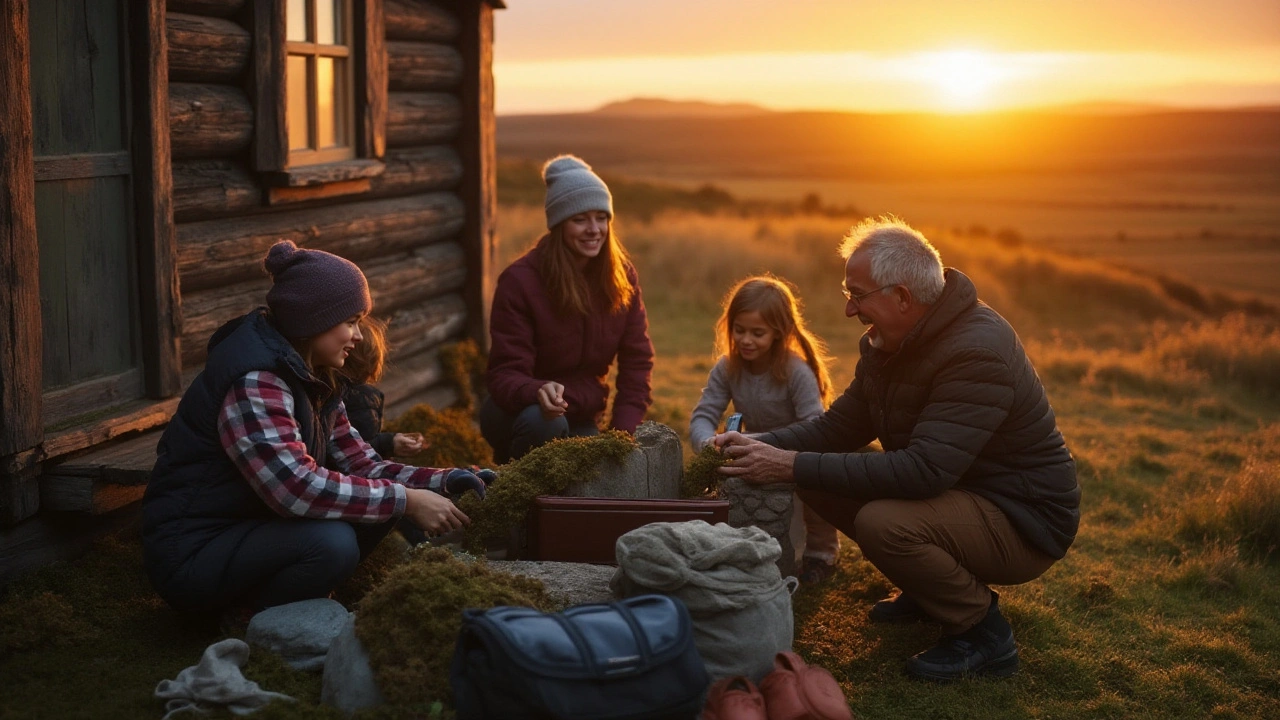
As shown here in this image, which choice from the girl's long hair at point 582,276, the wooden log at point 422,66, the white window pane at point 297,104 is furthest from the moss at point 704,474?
the wooden log at point 422,66

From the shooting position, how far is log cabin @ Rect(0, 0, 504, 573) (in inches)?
181

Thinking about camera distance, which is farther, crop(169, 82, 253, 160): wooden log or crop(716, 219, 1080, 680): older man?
crop(169, 82, 253, 160): wooden log

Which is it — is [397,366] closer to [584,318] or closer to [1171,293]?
[584,318]

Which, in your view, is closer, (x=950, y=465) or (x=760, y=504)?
(x=950, y=465)

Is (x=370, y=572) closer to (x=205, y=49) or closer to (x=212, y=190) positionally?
(x=212, y=190)

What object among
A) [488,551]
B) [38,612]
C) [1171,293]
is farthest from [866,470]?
[1171,293]

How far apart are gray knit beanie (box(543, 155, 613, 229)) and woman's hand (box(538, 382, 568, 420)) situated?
0.90 meters

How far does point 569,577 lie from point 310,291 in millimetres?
1388

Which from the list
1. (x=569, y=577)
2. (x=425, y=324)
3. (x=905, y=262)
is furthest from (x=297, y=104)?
(x=905, y=262)

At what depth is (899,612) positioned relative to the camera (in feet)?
16.4

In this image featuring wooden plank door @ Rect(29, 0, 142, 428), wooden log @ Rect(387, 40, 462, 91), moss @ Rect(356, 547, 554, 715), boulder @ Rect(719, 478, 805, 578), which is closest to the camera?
moss @ Rect(356, 547, 554, 715)

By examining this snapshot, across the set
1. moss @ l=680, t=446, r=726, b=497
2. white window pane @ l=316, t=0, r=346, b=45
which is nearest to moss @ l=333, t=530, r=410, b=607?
moss @ l=680, t=446, r=726, b=497

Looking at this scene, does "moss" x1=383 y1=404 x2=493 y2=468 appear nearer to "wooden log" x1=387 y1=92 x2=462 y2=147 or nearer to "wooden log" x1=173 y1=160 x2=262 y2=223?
"wooden log" x1=173 y1=160 x2=262 y2=223

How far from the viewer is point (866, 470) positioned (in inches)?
174
